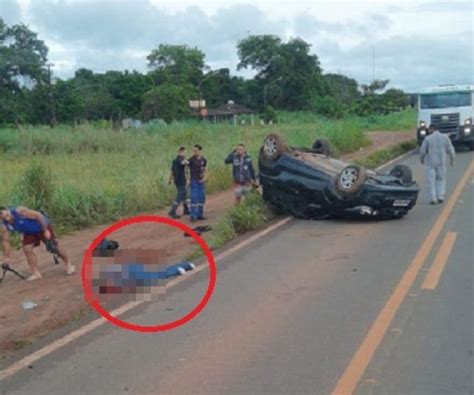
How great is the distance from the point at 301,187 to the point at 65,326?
7927 mm

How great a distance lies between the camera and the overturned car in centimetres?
1441

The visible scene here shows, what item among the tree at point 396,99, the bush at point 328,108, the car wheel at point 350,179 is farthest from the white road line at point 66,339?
the tree at point 396,99

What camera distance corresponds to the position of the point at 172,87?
7581 centimetres

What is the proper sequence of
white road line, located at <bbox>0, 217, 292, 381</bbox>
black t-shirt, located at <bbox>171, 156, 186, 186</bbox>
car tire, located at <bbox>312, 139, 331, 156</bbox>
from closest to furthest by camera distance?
white road line, located at <bbox>0, 217, 292, 381</bbox> < black t-shirt, located at <bbox>171, 156, 186, 186</bbox> < car tire, located at <bbox>312, 139, 331, 156</bbox>

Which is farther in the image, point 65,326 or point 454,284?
point 454,284

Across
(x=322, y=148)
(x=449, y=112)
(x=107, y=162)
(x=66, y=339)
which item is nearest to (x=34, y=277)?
(x=66, y=339)

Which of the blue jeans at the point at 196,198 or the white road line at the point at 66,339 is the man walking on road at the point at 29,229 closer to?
the white road line at the point at 66,339

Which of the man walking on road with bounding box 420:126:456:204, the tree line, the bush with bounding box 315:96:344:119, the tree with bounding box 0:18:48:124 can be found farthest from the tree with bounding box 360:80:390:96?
the man walking on road with bounding box 420:126:456:204

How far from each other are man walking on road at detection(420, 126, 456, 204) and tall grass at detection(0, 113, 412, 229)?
6053 millimetres

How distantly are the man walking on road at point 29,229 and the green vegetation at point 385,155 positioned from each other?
14.8 meters

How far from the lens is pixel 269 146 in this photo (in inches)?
615

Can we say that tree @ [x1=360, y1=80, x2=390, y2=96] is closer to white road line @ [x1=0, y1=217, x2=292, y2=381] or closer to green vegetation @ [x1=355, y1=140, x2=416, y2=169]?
green vegetation @ [x1=355, y1=140, x2=416, y2=169]

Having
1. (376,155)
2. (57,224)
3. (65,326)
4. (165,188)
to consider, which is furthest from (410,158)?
(65,326)

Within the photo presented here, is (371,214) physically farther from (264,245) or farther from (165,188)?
(165,188)
